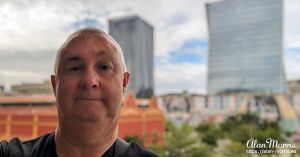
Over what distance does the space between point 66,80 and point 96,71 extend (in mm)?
20

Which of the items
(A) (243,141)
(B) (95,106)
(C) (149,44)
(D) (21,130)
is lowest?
(A) (243,141)

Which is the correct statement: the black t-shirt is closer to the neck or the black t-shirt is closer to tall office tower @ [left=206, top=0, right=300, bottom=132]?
the neck

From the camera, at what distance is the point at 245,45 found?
493 inches

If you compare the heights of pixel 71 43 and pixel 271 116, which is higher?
pixel 71 43

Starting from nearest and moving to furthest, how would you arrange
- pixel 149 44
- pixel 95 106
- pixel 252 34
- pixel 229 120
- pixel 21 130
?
pixel 95 106 < pixel 21 130 < pixel 149 44 < pixel 229 120 < pixel 252 34

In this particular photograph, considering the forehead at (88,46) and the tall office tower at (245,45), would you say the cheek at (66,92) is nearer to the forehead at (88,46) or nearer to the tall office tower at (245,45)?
the forehead at (88,46)

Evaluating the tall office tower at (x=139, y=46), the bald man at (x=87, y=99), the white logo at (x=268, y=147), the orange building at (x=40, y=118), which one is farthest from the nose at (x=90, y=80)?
the tall office tower at (x=139, y=46)

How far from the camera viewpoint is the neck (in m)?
0.25

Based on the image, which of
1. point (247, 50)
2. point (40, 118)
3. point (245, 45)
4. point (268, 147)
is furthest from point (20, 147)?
point (247, 50)

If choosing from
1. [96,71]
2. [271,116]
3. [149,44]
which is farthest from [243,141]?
[96,71]

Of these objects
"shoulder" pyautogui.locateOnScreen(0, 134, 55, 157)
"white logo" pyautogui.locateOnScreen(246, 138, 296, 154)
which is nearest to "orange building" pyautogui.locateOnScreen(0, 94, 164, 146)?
"white logo" pyautogui.locateOnScreen(246, 138, 296, 154)

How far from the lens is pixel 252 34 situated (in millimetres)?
12484

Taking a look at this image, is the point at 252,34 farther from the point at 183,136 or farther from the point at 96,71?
the point at 96,71

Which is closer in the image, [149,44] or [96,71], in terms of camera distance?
[96,71]
